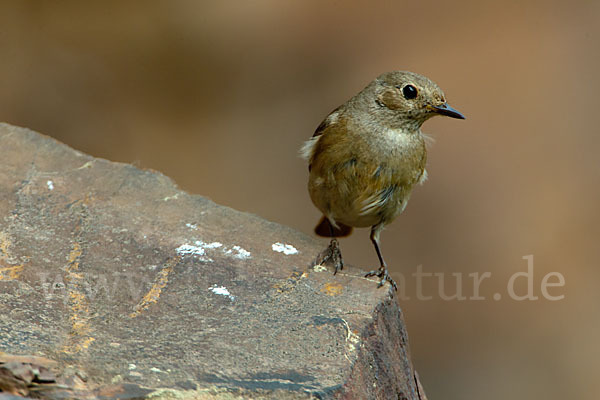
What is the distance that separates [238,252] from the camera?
3.76 metres

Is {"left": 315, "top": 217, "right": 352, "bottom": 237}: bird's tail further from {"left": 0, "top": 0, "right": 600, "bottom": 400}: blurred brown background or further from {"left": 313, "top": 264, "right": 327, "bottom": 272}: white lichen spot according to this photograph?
{"left": 0, "top": 0, "right": 600, "bottom": 400}: blurred brown background

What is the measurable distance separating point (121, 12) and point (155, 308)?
406cm

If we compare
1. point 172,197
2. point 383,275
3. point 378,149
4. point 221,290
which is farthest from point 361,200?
point 221,290

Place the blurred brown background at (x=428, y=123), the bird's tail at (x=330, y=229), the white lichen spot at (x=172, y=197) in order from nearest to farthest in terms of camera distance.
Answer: the white lichen spot at (x=172, y=197)
the bird's tail at (x=330, y=229)
the blurred brown background at (x=428, y=123)

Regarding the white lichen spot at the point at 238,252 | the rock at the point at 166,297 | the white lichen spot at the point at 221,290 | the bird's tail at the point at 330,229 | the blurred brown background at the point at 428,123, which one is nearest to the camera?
the rock at the point at 166,297

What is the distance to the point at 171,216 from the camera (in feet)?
13.1

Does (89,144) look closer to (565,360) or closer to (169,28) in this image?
(169,28)

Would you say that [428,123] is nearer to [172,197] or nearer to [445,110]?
[445,110]

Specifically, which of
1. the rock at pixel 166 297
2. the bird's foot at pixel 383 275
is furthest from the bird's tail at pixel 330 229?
the bird's foot at pixel 383 275

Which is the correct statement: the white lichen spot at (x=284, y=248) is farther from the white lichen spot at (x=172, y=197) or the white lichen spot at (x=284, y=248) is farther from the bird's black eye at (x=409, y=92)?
the bird's black eye at (x=409, y=92)

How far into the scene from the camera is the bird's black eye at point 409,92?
4.24 meters

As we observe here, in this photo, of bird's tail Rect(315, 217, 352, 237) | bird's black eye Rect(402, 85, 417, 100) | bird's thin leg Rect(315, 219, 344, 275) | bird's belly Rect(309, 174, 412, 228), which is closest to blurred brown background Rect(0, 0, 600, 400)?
bird's tail Rect(315, 217, 352, 237)

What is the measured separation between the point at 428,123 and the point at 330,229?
7.58 ft

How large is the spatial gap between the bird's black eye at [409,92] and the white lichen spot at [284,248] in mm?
1054
